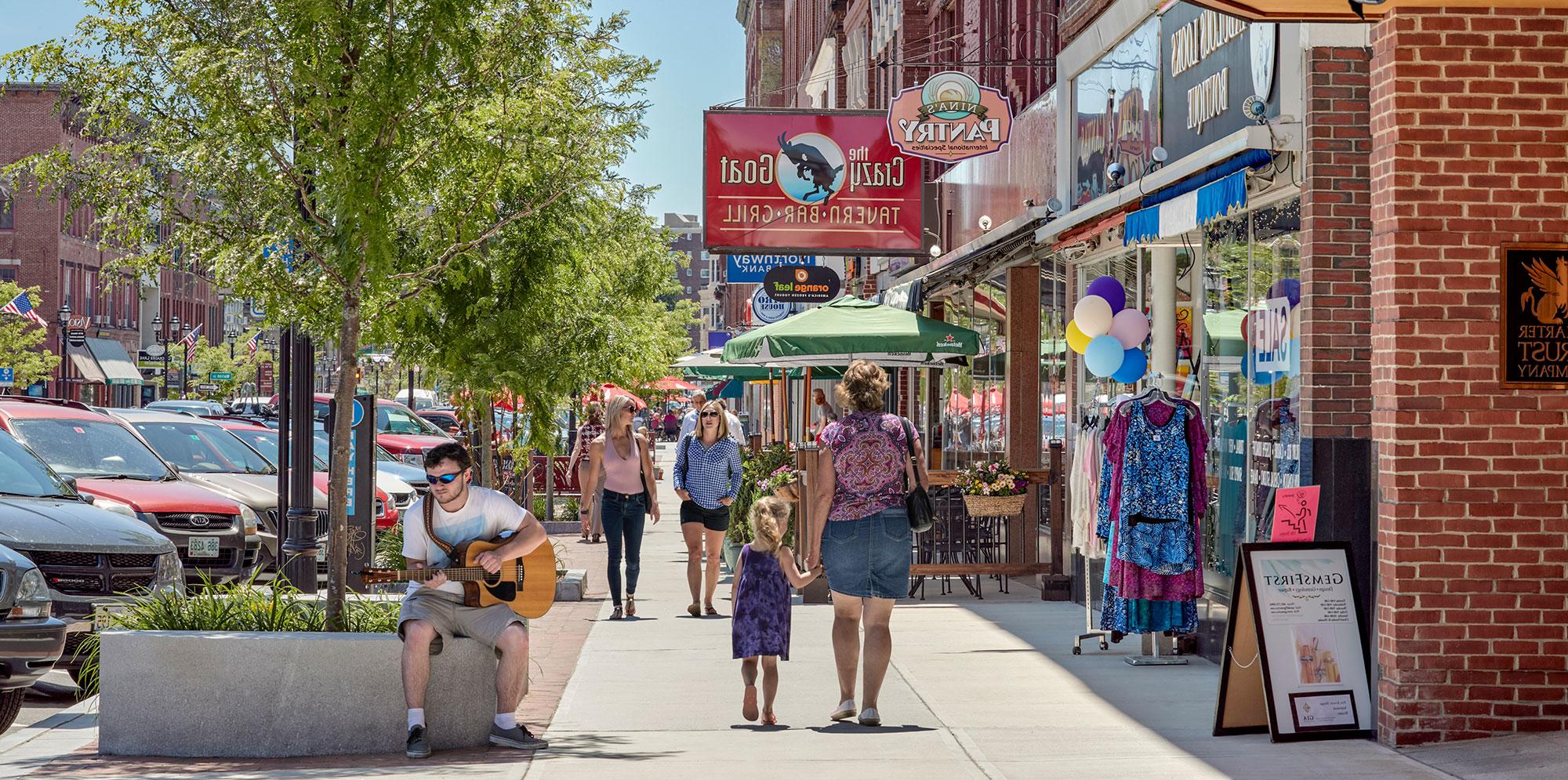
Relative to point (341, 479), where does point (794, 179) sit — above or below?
above

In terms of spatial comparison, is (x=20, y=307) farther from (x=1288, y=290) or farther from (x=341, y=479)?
(x=1288, y=290)

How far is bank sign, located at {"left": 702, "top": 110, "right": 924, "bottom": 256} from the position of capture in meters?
19.7

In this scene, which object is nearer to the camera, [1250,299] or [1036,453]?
[1250,299]

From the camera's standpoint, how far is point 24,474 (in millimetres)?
11508

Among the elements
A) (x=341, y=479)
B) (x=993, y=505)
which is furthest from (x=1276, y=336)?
(x=341, y=479)

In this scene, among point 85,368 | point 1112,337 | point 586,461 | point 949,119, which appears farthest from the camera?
point 85,368

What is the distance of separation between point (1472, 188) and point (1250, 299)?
9.47ft

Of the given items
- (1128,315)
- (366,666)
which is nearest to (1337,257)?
(1128,315)

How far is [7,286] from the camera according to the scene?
56.1 m

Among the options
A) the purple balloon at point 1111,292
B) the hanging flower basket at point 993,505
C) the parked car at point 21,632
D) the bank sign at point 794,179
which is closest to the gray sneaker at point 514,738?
the parked car at point 21,632

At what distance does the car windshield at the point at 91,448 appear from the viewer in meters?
14.1

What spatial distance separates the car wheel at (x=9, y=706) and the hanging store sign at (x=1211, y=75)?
7.30m

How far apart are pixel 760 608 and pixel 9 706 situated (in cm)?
394

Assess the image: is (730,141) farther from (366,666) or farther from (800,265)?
(366,666)
